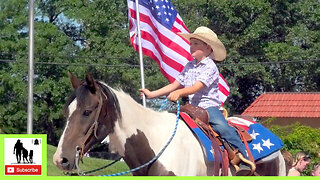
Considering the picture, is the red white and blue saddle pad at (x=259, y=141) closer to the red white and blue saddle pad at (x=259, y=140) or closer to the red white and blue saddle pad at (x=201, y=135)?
the red white and blue saddle pad at (x=259, y=140)

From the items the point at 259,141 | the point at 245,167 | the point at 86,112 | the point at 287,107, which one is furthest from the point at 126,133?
the point at 287,107

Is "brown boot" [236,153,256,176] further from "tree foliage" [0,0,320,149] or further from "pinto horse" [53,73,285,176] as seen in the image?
"tree foliage" [0,0,320,149]

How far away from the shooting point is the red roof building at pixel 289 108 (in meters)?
41.9

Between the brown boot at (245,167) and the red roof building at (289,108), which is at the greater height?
the red roof building at (289,108)

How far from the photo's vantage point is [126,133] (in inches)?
270

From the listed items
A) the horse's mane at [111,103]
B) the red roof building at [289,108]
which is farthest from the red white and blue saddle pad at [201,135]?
the red roof building at [289,108]

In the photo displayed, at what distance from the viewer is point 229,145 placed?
7.62 meters

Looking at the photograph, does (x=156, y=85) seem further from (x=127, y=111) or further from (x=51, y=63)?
(x=127, y=111)

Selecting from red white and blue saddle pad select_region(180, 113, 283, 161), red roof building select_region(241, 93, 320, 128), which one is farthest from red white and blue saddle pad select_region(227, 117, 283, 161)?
red roof building select_region(241, 93, 320, 128)

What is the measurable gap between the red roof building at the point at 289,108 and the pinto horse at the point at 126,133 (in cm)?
3478

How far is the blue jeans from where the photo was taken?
24.8 feet

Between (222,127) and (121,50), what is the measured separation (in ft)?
124

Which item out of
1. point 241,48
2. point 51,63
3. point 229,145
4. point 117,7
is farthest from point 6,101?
point 229,145

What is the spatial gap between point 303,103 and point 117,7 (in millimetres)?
12736
